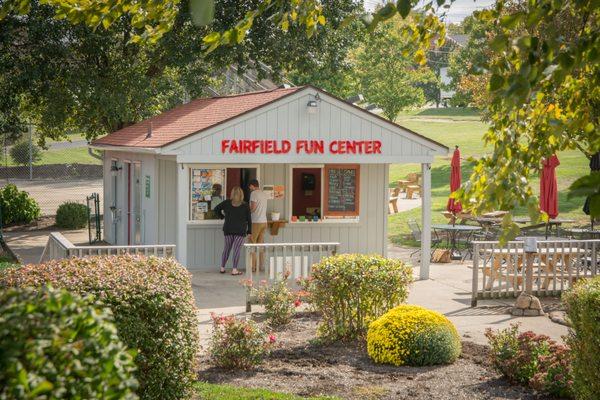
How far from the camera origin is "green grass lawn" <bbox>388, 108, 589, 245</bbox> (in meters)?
33.1

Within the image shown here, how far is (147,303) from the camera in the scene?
Answer: 777 cm

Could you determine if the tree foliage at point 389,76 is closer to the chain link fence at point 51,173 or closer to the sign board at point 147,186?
the chain link fence at point 51,173

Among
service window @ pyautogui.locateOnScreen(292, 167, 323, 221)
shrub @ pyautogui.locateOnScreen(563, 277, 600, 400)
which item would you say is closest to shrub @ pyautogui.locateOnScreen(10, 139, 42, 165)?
service window @ pyautogui.locateOnScreen(292, 167, 323, 221)

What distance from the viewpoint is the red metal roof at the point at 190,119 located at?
1886 centimetres

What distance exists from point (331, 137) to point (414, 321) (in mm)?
8724

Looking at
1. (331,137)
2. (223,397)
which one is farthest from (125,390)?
(331,137)

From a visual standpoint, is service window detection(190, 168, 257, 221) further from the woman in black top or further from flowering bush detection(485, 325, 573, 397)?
flowering bush detection(485, 325, 573, 397)

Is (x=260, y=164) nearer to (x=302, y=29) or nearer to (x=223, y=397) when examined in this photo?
(x=302, y=29)

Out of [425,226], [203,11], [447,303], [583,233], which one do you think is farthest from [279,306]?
[583,233]

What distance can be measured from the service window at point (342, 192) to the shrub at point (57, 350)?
16.4 meters

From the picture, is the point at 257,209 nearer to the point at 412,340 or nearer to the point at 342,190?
the point at 342,190

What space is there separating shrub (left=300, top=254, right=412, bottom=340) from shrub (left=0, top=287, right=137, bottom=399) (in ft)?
25.6

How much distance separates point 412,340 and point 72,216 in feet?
66.3

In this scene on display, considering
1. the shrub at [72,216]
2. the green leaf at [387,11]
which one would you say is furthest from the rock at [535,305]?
the shrub at [72,216]
